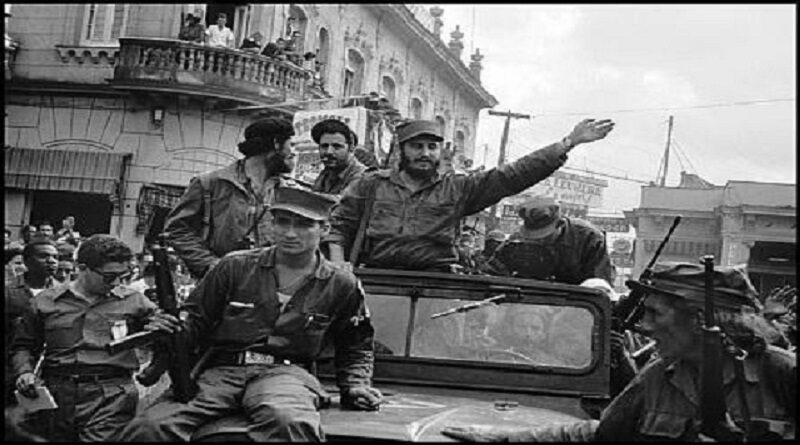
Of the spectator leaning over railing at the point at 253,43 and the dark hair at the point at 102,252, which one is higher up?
the spectator leaning over railing at the point at 253,43

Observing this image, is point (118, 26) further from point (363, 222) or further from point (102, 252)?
point (102, 252)

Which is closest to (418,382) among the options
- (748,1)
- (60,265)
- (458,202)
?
(458,202)

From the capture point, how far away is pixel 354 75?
22.3m

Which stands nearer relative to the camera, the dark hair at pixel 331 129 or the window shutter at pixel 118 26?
the dark hair at pixel 331 129

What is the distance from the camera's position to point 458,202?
5.66 meters

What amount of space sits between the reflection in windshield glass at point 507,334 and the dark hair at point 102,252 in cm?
135

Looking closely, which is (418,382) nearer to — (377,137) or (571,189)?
(377,137)

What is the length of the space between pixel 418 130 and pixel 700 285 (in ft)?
8.14

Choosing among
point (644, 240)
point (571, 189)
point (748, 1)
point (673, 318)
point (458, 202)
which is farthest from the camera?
point (571, 189)

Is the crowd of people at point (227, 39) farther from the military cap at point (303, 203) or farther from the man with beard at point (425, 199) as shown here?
the military cap at point (303, 203)

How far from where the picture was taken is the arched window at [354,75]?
21781mm

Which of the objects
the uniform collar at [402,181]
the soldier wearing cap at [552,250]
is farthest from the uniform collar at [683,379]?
the soldier wearing cap at [552,250]

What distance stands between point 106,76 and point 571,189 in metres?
19.7

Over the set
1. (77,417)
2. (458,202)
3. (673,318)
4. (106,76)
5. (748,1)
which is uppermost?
(106,76)
